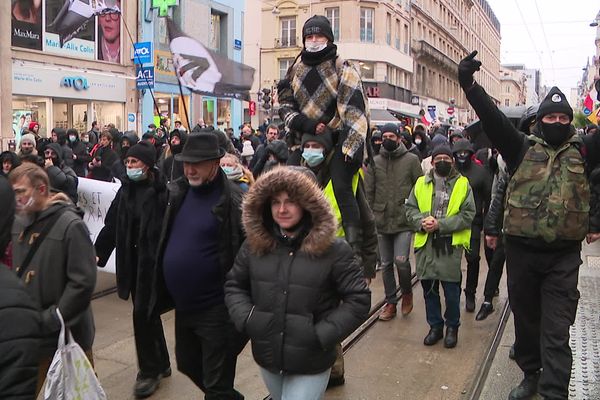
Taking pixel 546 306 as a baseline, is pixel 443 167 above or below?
above

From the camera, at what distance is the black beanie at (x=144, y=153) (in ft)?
15.8

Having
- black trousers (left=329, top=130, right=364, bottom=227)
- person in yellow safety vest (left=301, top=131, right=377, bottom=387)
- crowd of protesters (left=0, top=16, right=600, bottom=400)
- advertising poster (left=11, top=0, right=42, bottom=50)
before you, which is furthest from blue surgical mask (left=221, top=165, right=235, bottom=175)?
advertising poster (left=11, top=0, right=42, bottom=50)

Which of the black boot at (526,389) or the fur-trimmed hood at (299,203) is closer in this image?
the fur-trimmed hood at (299,203)

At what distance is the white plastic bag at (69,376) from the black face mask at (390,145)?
4.32m

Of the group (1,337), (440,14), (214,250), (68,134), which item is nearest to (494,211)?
(214,250)

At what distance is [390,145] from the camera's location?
6941 mm

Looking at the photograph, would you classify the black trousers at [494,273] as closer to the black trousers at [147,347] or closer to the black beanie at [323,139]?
the black beanie at [323,139]

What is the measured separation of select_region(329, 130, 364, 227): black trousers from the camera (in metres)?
4.64

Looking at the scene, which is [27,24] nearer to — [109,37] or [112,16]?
[109,37]

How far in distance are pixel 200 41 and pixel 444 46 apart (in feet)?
143

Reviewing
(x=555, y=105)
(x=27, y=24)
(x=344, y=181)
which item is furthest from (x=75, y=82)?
(x=555, y=105)

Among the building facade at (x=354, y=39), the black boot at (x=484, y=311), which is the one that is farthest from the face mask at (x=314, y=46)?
the building facade at (x=354, y=39)

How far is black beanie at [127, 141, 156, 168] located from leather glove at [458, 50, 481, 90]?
2326 millimetres

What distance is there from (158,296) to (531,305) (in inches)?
103
